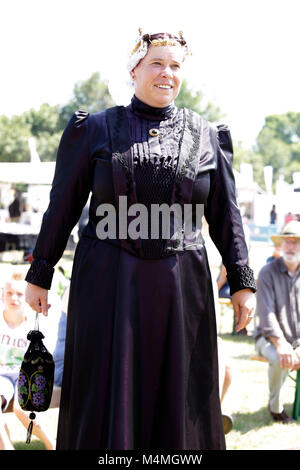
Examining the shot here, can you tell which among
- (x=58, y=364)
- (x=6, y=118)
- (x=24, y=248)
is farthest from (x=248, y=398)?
(x=6, y=118)

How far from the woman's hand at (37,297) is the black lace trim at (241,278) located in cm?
70

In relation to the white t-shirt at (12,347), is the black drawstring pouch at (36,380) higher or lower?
lower

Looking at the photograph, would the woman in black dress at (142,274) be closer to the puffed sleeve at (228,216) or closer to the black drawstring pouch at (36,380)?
the puffed sleeve at (228,216)

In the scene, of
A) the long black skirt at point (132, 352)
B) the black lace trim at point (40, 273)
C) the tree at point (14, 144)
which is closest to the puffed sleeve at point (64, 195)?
the black lace trim at point (40, 273)

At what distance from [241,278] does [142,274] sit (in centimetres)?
40

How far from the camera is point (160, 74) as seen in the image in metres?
2.20

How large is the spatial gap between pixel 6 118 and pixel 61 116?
185 inches

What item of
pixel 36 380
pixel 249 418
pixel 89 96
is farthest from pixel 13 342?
pixel 89 96

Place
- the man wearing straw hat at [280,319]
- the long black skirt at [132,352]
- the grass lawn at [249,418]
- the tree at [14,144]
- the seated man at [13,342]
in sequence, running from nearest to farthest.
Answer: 1. the long black skirt at [132,352]
2. the seated man at [13,342]
3. the grass lawn at [249,418]
4. the man wearing straw hat at [280,319]
5. the tree at [14,144]

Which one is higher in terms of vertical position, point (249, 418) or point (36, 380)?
point (249, 418)

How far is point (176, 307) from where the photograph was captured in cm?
216

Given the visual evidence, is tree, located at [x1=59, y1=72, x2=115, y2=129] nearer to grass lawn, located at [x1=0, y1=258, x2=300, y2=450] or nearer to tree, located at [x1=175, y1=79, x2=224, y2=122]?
tree, located at [x1=175, y1=79, x2=224, y2=122]

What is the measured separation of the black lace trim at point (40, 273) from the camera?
2262 millimetres

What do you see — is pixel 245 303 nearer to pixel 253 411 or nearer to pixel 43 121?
pixel 253 411
